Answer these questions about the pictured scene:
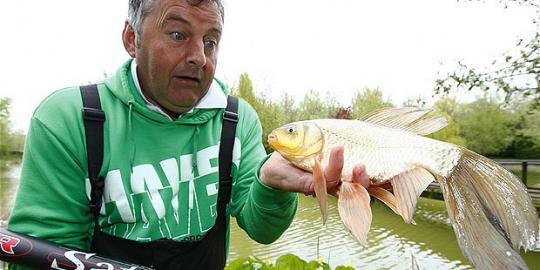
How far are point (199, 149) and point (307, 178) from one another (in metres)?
0.61

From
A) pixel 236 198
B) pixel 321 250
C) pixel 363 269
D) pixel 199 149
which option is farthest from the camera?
pixel 321 250

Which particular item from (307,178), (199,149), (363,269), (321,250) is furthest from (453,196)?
(321,250)

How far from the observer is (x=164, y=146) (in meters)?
1.64

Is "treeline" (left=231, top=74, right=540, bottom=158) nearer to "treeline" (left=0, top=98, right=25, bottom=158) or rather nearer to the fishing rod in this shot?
"treeline" (left=0, top=98, right=25, bottom=158)

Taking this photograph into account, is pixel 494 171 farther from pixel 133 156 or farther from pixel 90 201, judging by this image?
pixel 90 201

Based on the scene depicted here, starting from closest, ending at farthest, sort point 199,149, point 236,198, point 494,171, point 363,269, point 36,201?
point 494,171
point 36,201
point 199,149
point 236,198
point 363,269

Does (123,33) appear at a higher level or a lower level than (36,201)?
higher

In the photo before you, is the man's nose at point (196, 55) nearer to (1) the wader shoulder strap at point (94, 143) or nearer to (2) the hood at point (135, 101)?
(2) the hood at point (135, 101)

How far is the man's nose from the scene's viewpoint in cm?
147

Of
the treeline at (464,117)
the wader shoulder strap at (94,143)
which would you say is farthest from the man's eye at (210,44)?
the treeline at (464,117)

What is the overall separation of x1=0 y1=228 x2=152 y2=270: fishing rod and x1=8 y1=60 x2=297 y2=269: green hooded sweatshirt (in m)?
0.04

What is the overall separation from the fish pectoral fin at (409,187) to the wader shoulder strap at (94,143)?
3.36 feet

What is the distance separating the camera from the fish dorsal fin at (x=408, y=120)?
121 cm

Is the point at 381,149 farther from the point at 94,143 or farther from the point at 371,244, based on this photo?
the point at 371,244
